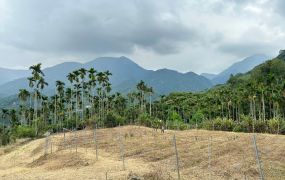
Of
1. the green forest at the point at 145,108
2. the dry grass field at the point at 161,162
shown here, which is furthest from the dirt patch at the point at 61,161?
the green forest at the point at 145,108

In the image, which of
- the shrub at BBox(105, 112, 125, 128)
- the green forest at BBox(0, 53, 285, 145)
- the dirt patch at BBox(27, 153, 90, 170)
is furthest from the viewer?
the shrub at BBox(105, 112, 125, 128)

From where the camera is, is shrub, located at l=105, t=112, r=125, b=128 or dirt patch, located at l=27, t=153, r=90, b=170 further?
shrub, located at l=105, t=112, r=125, b=128

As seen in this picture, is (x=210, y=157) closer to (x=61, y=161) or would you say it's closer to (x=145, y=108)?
(x=61, y=161)

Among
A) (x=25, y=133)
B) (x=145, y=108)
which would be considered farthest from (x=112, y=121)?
(x=145, y=108)

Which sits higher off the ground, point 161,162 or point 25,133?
point 25,133

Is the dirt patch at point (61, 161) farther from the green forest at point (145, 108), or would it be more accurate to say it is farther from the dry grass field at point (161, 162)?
the green forest at point (145, 108)

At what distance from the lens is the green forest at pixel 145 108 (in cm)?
7238

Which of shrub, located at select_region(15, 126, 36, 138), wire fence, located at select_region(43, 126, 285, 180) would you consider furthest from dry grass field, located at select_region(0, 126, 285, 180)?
shrub, located at select_region(15, 126, 36, 138)

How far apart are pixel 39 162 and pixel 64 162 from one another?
15.7 feet

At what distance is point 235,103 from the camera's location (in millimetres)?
99312

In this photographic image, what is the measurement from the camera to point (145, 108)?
409 feet

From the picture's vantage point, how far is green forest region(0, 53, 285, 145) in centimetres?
7238

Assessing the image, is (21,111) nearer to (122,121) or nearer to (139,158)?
(122,121)

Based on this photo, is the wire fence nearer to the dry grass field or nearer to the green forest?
the dry grass field
